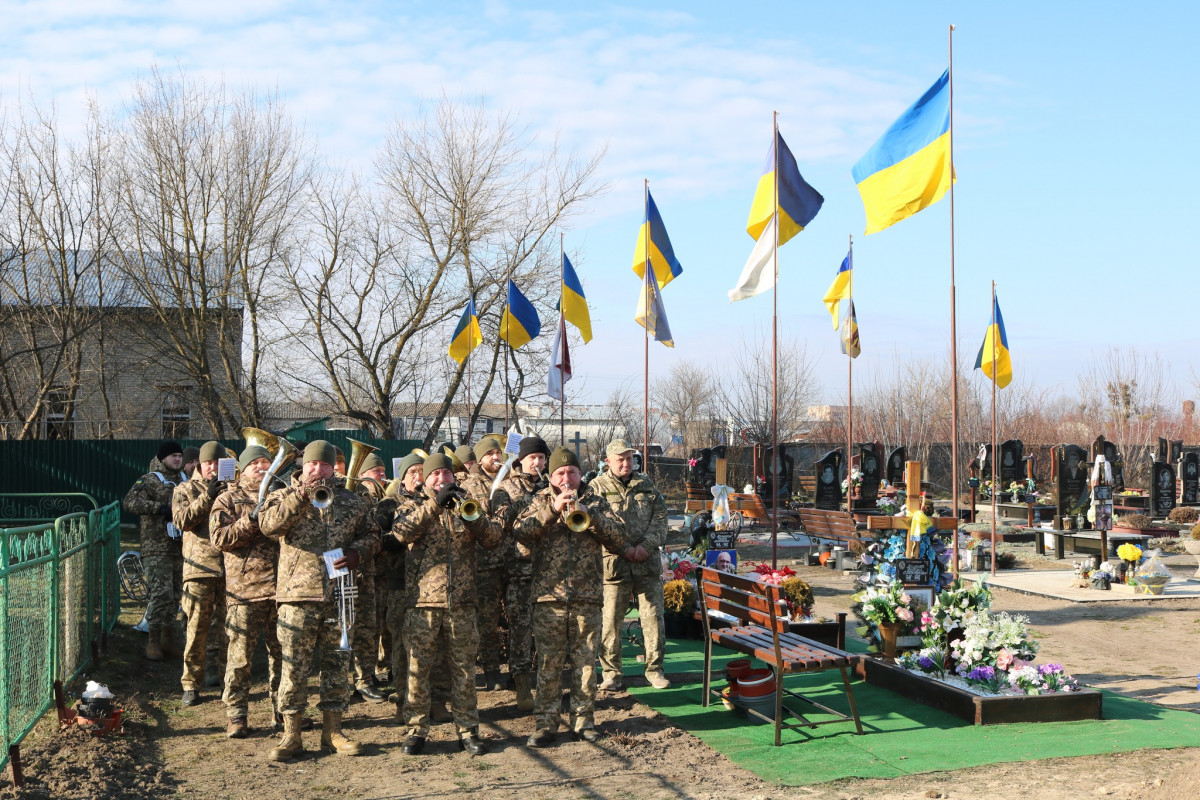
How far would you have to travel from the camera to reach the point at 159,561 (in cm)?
953

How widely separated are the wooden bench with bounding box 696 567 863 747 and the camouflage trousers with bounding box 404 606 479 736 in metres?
1.94

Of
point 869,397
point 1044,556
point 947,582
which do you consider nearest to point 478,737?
point 947,582

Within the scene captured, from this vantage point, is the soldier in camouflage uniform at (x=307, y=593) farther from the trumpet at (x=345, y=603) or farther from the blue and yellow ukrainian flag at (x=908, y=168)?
the blue and yellow ukrainian flag at (x=908, y=168)

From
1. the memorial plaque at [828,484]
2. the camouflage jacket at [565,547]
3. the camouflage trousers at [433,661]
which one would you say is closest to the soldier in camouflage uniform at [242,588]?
the camouflage trousers at [433,661]

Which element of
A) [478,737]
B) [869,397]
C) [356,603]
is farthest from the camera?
[869,397]

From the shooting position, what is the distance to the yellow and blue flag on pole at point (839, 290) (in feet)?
78.3

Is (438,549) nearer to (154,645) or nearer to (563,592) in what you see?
(563,592)

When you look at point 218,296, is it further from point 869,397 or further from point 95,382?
point 869,397

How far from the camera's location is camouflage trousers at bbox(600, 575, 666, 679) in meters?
8.57

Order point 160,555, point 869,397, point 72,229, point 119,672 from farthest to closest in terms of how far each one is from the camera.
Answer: point 869,397 → point 72,229 → point 160,555 → point 119,672

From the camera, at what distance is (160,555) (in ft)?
31.3

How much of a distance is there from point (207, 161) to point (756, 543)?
14193 mm

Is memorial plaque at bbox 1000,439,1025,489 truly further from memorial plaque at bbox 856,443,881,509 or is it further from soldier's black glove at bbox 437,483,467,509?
soldier's black glove at bbox 437,483,467,509

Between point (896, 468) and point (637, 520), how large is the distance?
75.7 feet
